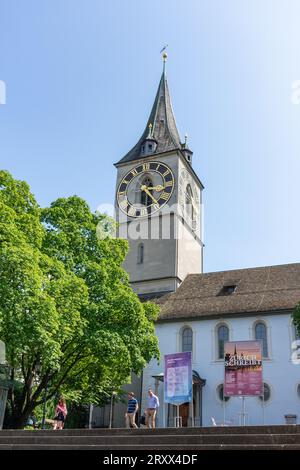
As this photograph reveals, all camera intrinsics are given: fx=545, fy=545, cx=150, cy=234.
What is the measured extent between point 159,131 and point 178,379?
34091mm

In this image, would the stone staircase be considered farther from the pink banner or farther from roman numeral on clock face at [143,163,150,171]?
roman numeral on clock face at [143,163,150,171]

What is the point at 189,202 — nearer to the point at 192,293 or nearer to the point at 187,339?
the point at 192,293

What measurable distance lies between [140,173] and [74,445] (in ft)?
122

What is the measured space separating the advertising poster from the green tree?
3268mm

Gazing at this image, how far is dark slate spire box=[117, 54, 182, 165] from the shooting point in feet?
161

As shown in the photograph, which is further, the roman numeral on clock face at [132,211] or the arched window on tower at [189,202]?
the arched window on tower at [189,202]

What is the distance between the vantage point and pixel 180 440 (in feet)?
37.8

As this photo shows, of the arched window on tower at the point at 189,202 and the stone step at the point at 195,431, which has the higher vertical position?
the arched window on tower at the point at 189,202

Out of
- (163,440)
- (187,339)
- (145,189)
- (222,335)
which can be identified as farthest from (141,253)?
(163,440)

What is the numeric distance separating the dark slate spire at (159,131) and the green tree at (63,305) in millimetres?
20686

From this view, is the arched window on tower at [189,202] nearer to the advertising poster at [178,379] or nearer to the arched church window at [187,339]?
the arched church window at [187,339]

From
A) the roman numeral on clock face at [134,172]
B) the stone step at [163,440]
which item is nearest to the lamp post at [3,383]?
the stone step at [163,440]

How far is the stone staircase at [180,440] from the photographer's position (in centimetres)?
1052
